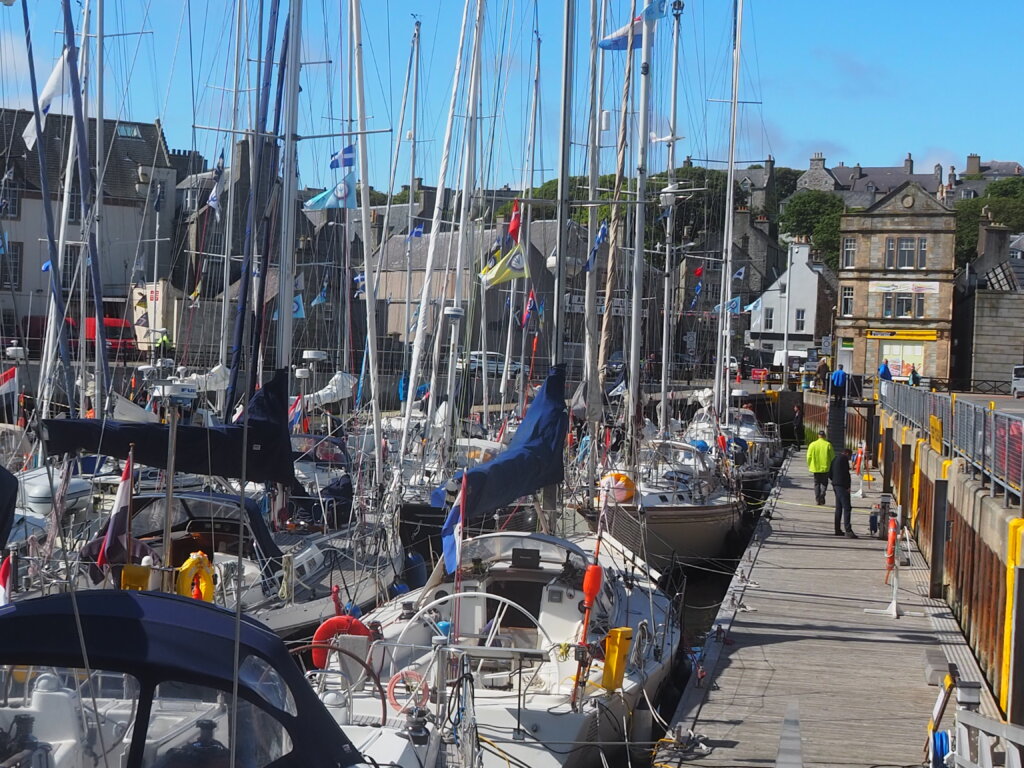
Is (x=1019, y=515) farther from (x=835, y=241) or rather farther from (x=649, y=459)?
(x=835, y=241)

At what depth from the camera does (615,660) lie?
32.5ft

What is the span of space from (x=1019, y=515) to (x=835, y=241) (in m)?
94.0

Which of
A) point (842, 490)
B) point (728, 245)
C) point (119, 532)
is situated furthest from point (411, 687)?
point (728, 245)

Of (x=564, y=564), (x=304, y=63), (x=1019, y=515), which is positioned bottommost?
(x=564, y=564)

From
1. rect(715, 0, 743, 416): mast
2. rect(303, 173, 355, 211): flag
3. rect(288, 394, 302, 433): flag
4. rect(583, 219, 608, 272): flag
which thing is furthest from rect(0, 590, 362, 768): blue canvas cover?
rect(715, 0, 743, 416): mast

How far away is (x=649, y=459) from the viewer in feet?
77.0

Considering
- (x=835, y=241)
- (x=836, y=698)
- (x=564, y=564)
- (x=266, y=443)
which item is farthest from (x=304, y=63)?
(x=835, y=241)

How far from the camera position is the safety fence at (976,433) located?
1156cm

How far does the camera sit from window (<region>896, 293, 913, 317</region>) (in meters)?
54.9

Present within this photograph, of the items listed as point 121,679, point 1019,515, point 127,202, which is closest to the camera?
point 121,679

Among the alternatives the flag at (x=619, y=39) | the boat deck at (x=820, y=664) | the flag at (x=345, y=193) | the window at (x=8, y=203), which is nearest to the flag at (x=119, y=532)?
the window at (x=8, y=203)

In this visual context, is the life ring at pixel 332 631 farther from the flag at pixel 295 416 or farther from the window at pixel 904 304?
the window at pixel 904 304

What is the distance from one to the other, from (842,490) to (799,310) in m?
55.1

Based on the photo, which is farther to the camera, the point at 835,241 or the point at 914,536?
the point at 835,241
